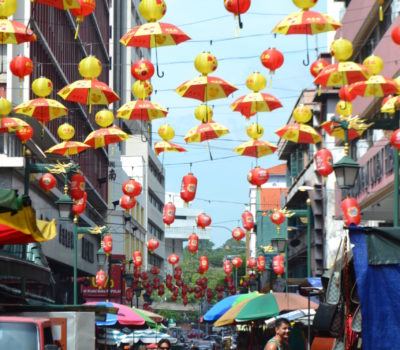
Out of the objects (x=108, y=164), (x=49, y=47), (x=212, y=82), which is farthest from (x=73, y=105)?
(x=212, y=82)

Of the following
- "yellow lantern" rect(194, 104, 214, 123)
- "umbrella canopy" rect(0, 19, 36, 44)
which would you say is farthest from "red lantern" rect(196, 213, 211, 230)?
"umbrella canopy" rect(0, 19, 36, 44)

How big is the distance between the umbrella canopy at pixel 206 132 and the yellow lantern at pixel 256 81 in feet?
7.10

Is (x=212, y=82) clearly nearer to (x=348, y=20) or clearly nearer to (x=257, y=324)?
(x=257, y=324)

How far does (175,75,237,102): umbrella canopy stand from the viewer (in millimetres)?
19922

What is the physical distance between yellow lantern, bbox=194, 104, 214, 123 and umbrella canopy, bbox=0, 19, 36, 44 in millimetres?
4697

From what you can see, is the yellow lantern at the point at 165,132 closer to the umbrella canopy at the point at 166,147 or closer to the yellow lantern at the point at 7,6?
the umbrella canopy at the point at 166,147

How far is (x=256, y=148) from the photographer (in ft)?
78.7

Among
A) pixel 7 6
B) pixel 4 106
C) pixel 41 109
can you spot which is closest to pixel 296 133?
pixel 41 109

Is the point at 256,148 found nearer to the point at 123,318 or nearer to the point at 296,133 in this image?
the point at 296,133

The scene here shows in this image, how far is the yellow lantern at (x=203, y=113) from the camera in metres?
21.9

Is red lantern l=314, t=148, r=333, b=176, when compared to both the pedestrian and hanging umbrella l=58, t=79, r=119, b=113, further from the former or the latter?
the pedestrian

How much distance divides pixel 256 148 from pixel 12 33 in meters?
7.57

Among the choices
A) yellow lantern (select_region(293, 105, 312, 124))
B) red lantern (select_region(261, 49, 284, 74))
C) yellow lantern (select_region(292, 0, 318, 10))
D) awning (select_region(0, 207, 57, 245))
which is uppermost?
yellow lantern (select_region(292, 0, 318, 10))

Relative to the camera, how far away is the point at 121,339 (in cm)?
4031
